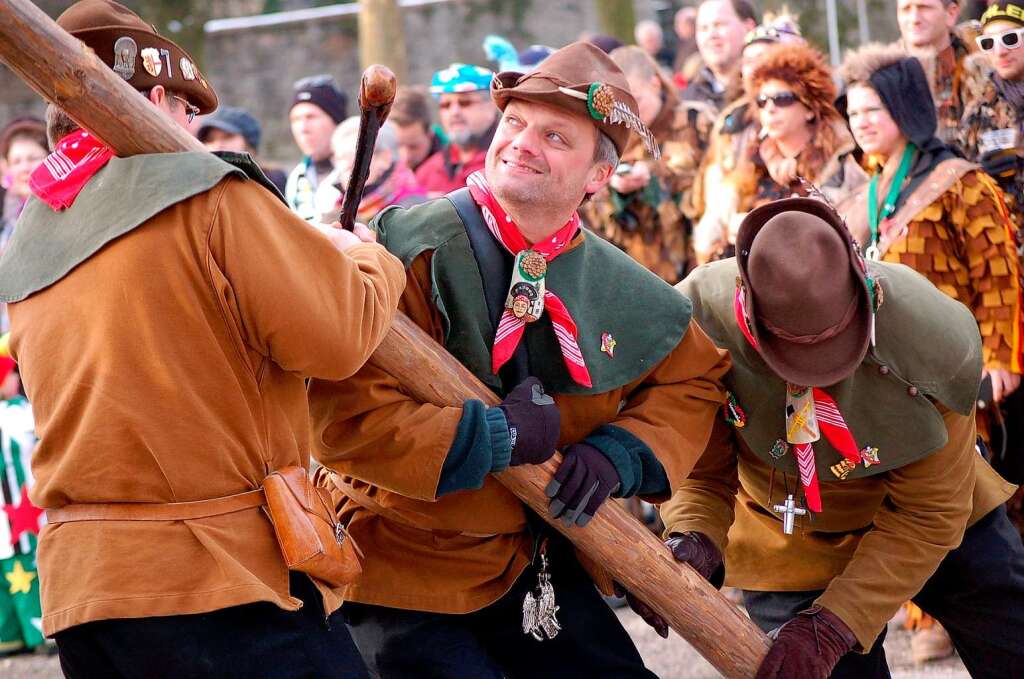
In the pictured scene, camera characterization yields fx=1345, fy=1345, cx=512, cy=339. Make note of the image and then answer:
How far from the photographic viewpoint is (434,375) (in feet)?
10.0

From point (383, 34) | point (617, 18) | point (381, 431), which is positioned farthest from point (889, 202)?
point (383, 34)

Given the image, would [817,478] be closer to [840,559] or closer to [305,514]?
[840,559]

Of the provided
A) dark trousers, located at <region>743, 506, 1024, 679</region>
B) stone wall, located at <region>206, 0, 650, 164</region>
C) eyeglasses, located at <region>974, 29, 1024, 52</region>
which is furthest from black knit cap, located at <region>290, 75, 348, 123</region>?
stone wall, located at <region>206, 0, 650, 164</region>

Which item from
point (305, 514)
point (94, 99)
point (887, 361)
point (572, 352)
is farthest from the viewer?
point (887, 361)

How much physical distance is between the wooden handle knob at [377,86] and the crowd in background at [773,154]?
1.18 meters

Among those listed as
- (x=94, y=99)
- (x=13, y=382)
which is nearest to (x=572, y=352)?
(x=94, y=99)

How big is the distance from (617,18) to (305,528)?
1048 cm

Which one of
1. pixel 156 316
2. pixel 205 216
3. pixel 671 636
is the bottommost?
pixel 671 636

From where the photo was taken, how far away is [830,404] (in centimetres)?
346

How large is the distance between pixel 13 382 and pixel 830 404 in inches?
155

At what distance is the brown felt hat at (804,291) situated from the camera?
3.24 meters

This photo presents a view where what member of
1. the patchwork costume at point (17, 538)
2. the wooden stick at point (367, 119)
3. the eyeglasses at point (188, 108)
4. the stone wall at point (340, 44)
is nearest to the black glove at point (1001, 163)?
the wooden stick at point (367, 119)

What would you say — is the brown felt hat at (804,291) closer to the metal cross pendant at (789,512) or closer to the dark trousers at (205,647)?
the metal cross pendant at (789,512)

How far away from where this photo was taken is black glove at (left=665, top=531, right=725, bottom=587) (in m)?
3.51
